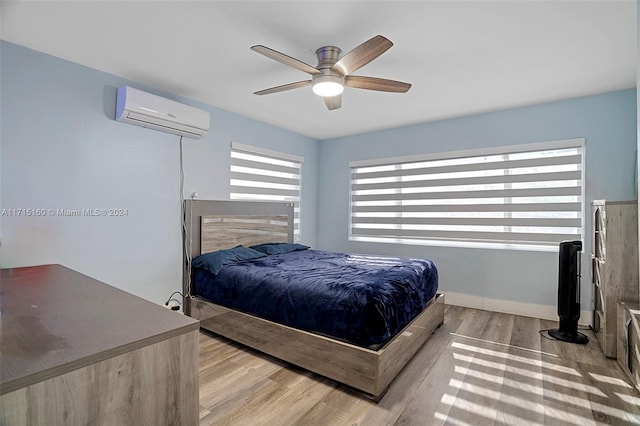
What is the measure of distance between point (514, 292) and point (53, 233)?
472 centimetres

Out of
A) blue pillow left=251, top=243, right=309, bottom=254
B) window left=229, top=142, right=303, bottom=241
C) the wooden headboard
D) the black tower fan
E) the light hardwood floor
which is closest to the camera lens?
the light hardwood floor

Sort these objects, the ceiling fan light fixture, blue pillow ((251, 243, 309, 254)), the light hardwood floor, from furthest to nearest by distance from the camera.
A: blue pillow ((251, 243, 309, 254)) < the ceiling fan light fixture < the light hardwood floor

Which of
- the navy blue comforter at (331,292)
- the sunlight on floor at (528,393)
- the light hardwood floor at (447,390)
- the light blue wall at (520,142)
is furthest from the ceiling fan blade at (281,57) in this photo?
the light blue wall at (520,142)

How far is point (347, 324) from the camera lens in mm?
2076

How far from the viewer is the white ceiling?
1.88m

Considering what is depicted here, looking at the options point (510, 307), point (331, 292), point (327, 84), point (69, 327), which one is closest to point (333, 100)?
point (327, 84)

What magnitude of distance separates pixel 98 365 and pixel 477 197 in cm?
411

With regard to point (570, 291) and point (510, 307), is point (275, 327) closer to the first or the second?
point (570, 291)

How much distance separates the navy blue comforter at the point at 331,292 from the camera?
2.07m

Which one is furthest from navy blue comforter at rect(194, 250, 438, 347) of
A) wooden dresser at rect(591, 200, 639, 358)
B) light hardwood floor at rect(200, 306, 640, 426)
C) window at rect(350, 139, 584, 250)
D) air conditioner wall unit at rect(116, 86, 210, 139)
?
air conditioner wall unit at rect(116, 86, 210, 139)

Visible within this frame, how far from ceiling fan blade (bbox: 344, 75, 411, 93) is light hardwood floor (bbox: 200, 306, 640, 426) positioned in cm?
220

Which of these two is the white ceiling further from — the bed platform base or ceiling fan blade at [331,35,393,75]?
the bed platform base

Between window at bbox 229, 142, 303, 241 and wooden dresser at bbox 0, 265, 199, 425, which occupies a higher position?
window at bbox 229, 142, 303, 241

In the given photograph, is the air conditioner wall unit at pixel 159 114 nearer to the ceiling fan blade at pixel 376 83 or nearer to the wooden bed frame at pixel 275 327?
the wooden bed frame at pixel 275 327
